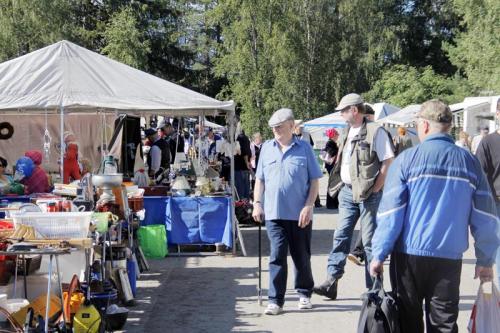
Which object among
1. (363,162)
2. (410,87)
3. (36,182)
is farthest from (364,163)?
(410,87)

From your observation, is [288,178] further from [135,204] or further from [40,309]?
[135,204]

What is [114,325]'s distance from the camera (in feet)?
19.4

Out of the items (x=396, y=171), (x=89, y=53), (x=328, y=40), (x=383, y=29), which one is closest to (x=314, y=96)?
(x=328, y=40)

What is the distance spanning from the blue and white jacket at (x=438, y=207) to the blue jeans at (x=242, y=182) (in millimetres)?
10401

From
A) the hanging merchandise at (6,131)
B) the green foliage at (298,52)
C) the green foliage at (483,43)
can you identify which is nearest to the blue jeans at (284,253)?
the hanging merchandise at (6,131)

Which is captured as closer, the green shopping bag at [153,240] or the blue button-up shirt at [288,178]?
the blue button-up shirt at [288,178]

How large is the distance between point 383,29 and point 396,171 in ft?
131

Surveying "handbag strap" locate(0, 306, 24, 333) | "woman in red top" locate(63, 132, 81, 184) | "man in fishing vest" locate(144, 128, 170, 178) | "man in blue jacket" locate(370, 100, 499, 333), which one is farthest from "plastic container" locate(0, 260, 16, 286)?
"man in fishing vest" locate(144, 128, 170, 178)

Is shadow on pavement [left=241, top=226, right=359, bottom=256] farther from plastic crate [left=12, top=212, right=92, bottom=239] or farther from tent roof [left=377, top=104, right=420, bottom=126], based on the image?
tent roof [left=377, top=104, right=420, bottom=126]

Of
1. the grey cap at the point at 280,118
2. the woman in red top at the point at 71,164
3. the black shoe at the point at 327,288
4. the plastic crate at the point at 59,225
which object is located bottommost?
the black shoe at the point at 327,288

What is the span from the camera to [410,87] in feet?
135

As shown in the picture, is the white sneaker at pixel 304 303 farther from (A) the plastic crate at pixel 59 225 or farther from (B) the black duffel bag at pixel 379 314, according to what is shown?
(B) the black duffel bag at pixel 379 314

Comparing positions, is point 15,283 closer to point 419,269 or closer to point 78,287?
point 78,287

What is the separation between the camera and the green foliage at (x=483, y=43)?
3027 cm
